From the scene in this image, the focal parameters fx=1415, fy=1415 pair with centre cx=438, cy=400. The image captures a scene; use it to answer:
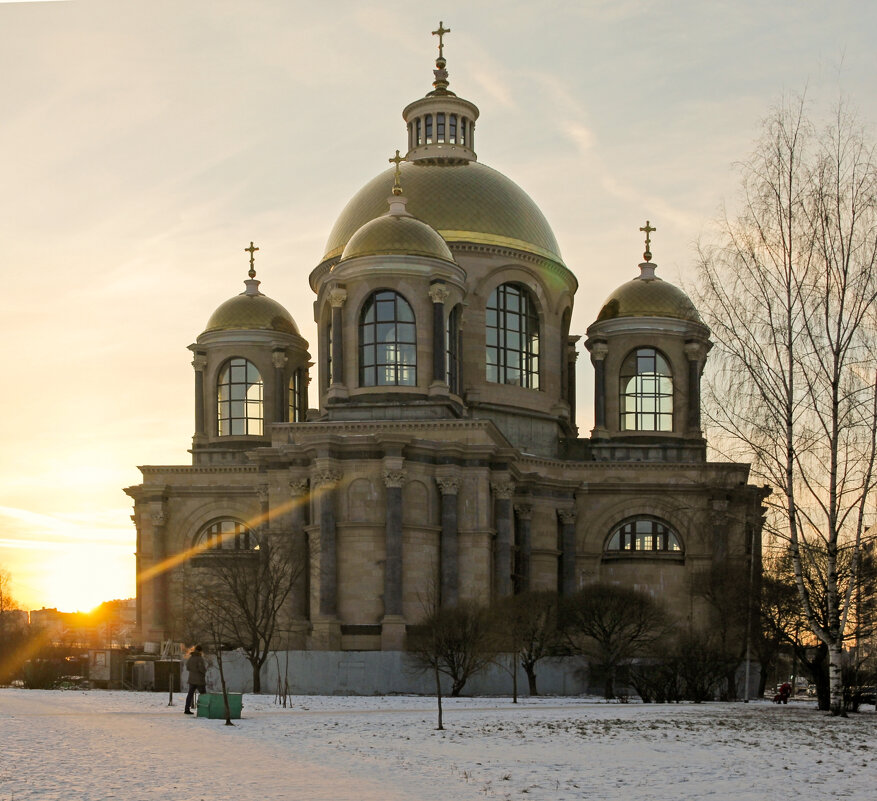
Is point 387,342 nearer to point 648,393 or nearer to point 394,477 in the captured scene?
point 394,477

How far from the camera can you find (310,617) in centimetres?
4903

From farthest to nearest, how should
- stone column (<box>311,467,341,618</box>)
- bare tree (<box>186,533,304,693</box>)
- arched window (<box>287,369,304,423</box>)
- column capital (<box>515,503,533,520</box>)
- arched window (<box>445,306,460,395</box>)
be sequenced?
arched window (<box>287,369,304,423</box>) → column capital (<box>515,503,533,520</box>) → arched window (<box>445,306,460,395</box>) → stone column (<box>311,467,341,618</box>) → bare tree (<box>186,533,304,693</box>)

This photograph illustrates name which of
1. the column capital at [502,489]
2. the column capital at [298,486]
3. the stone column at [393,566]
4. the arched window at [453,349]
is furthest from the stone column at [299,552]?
the arched window at [453,349]

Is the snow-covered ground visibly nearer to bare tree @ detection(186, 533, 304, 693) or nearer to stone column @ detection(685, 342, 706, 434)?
bare tree @ detection(186, 533, 304, 693)

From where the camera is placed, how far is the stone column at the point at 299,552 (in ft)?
160

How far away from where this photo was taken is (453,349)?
54.0m

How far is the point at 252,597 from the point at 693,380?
23.1 metres

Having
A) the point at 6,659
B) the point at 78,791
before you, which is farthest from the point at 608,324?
the point at 78,791

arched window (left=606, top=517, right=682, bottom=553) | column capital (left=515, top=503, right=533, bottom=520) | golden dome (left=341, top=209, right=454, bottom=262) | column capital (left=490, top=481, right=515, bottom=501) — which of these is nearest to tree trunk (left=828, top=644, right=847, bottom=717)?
column capital (left=490, top=481, right=515, bottom=501)

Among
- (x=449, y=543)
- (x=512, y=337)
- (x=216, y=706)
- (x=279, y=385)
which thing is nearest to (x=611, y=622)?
(x=449, y=543)

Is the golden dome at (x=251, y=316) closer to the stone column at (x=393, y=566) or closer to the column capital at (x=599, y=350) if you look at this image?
the column capital at (x=599, y=350)

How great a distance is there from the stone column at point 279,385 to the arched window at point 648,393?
14771mm

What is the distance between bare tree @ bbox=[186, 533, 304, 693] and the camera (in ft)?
144

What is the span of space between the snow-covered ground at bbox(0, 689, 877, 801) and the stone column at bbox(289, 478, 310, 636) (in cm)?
1708
